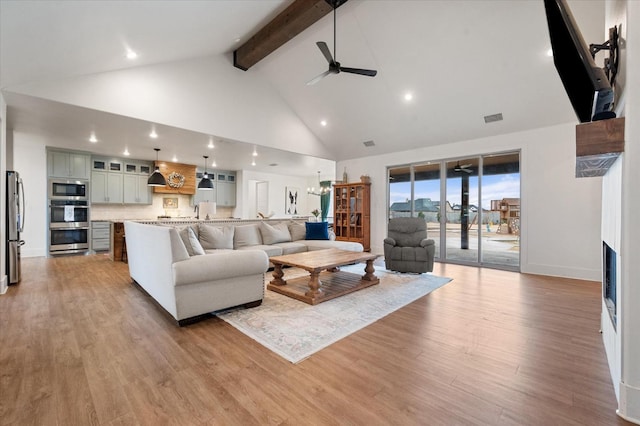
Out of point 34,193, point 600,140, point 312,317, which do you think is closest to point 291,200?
point 34,193

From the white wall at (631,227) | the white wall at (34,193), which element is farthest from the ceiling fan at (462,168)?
the white wall at (34,193)

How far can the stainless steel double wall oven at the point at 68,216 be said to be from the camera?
21.7 ft

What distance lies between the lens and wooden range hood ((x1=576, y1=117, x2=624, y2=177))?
1565 millimetres

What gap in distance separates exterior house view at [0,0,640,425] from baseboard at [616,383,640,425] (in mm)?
10

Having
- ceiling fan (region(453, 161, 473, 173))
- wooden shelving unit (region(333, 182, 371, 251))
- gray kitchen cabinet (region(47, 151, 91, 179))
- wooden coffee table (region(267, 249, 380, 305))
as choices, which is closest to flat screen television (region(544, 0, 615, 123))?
wooden coffee table (region(267, 249, 380, 305))

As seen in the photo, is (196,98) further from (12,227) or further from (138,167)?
(138,167)

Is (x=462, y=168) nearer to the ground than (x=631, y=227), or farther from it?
farther from it

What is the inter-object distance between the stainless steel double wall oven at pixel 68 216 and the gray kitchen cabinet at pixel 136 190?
0.85m

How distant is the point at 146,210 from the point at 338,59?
668 centimetres

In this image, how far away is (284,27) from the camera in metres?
4.34

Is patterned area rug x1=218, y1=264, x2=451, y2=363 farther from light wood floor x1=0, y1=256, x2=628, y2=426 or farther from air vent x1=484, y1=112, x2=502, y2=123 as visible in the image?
air vent x1=484, y1=112, x2=502, y2=123

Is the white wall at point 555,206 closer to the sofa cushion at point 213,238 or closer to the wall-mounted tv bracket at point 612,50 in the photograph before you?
the wall-mounted tv bracket at point 612,50

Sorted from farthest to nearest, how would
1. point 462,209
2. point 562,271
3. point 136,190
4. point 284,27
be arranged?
point 136,190
point 462,209
point 562,271
point 284,27

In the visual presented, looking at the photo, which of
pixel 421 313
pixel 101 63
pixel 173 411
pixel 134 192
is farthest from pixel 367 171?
pixel 173 411
